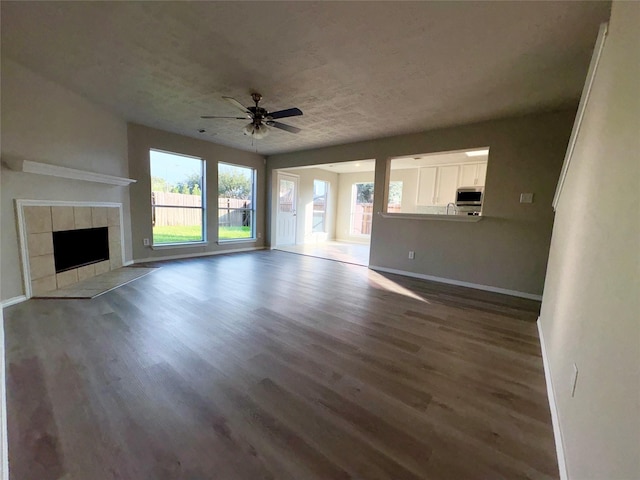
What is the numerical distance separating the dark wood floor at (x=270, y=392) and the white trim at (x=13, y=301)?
0.10 m

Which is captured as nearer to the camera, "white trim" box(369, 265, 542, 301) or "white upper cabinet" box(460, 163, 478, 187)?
"white trim" box(369, 265, 542, 301)

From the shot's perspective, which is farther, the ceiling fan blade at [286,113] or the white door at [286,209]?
the white door at [286,209]

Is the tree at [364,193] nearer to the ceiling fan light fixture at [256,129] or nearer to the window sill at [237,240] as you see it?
the window sill at [237,240]

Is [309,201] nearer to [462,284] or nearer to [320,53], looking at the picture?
[462,284]

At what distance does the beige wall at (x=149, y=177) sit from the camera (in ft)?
15.5

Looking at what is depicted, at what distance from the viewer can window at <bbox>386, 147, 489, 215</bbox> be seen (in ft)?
20.1

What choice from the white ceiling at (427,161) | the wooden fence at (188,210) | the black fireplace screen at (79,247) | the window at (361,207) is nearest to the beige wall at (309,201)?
the window at (361,207)

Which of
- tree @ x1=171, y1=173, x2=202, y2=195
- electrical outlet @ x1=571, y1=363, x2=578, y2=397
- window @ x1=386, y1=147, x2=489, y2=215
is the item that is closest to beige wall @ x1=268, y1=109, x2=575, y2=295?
window @ x1=386, y1=147, x2=489, y2=215

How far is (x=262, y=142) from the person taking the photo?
5602 millimetres

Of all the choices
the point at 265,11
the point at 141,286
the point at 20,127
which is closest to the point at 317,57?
the point at 265,11

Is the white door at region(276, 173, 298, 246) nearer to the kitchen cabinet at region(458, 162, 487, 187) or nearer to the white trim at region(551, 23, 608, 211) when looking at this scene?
the kitchen cabinet at region(458, 162, 487, 187)

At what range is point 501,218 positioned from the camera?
3854mm

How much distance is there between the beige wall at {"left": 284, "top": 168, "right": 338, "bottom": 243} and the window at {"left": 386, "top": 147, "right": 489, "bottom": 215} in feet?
7.20

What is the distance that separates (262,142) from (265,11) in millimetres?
3854
